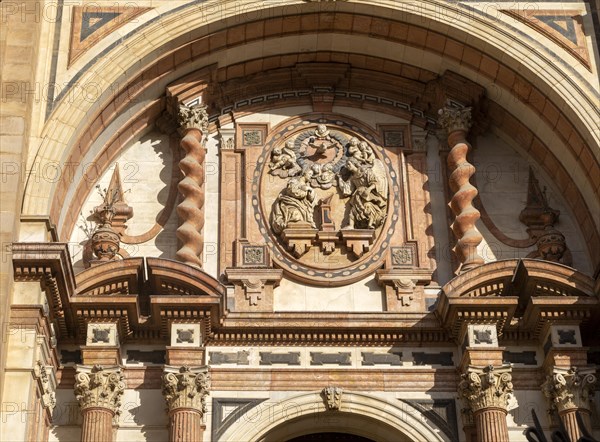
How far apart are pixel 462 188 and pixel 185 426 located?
18.8 ft

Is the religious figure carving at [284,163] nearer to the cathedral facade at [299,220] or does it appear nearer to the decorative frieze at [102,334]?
the cathedral facade at [299,220]

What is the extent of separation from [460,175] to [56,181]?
613 centimetres

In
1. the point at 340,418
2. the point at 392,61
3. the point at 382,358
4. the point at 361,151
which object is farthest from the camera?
the point at 392,61

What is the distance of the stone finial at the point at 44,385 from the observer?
1700 centimetres

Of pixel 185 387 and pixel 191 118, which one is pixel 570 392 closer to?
pixel 185 387

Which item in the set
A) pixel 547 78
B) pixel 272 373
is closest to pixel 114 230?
pixel 272 373

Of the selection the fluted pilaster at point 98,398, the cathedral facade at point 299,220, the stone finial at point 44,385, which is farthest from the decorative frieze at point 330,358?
the stone finial at point 44,385

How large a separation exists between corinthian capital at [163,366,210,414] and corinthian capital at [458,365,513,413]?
3624 millimetres

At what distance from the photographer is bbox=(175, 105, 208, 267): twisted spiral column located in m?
19.4

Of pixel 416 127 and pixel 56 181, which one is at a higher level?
pixel 416 127

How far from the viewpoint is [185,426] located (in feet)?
57.4

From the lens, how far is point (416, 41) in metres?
20.7

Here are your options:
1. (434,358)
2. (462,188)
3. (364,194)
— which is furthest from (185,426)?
(462,188)

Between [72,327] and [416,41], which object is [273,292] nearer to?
[72,327]
